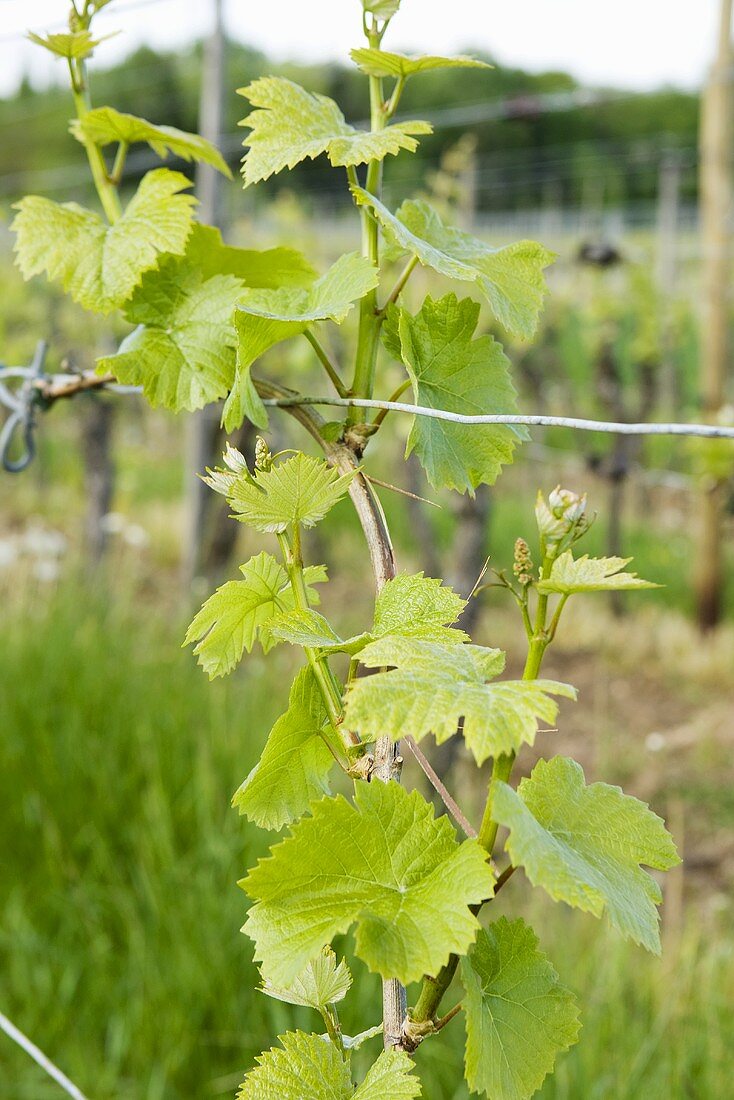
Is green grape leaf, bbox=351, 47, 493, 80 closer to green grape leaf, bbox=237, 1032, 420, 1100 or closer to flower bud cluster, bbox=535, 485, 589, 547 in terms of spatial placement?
flower bud cluster, bbox=535, 485, 589, 547

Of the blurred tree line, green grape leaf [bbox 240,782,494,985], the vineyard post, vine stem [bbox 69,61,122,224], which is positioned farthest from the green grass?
the blurred tree line

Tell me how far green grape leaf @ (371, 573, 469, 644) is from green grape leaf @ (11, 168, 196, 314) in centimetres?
29

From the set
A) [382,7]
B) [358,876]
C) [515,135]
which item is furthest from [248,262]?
[515,135]

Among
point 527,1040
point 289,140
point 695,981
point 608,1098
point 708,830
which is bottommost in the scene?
point 708,830

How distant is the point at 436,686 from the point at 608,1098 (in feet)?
4.63

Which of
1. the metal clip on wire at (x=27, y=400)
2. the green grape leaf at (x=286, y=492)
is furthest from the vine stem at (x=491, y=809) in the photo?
the metal clip on wire at (x=27, y=400)

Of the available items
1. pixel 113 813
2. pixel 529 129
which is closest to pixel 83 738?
pixel 113 813

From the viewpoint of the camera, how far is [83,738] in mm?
2418

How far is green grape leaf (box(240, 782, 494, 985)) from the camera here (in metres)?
0.43

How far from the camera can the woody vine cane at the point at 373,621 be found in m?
0.42

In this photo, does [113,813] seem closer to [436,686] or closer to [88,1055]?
[88,1055]

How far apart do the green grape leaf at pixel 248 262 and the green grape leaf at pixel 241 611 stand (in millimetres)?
214

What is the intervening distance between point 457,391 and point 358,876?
29cm

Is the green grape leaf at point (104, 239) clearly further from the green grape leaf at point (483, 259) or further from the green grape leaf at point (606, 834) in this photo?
the green grape leaf at point (606, 834)
